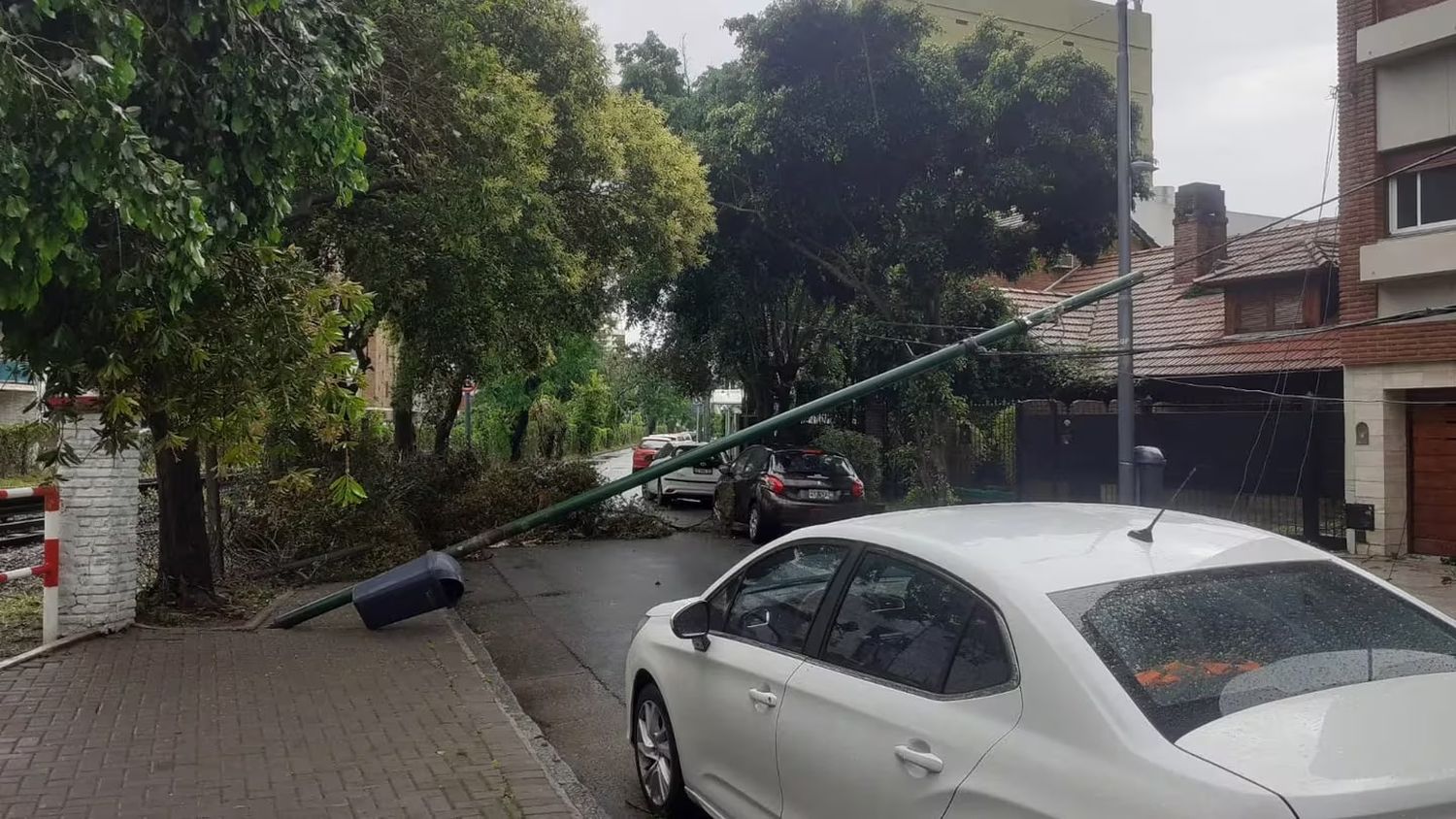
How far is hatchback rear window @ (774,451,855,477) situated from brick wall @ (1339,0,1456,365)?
24.8ft

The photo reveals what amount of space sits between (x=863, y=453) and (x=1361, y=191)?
10529 millimetres

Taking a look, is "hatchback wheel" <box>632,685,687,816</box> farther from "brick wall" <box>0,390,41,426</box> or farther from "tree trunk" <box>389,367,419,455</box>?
"brick wall" <box>0,390,41,426</box>

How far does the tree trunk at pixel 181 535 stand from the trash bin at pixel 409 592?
2.01 meters

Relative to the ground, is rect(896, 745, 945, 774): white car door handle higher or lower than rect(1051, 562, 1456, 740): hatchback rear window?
lower

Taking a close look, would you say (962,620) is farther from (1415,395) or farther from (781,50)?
(781,50)

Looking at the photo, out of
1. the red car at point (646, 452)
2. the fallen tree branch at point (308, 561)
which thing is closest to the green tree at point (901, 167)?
the red car at point (646, 452)

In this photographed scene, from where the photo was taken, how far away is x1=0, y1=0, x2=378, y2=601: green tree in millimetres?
3990

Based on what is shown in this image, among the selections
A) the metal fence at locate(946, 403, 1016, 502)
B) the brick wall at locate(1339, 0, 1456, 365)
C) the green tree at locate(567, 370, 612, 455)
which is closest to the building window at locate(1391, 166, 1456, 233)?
the brick wall at locate(1339, 0, 1456, 365)

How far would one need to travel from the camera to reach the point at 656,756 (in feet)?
17.3

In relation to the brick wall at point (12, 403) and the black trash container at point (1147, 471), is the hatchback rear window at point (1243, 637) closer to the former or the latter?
the black trash container at point (1147, 471)

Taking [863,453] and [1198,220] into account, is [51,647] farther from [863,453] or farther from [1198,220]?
[1198,220]

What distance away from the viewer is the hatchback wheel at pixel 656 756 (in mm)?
5062

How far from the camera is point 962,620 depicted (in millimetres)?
3426

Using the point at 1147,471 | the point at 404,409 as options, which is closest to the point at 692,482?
the point at 404,409
